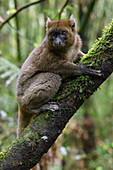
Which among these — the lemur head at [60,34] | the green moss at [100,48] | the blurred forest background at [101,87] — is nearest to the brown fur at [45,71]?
the lemur head at [60,34]

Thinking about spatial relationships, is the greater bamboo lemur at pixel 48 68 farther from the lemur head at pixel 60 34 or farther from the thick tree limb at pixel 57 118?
the thick tree limb at pixel 57 118

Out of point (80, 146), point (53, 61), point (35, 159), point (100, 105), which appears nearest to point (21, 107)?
point (53, 61)

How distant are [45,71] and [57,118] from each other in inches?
52.6

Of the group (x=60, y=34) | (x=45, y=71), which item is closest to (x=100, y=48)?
(x=60, y=34)

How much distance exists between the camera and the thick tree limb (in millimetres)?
2727

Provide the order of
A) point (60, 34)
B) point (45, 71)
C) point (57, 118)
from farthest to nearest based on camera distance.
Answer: point (45, 71)
point (60, 34)
point (57, 118)

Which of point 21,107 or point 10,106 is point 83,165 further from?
point 21,107

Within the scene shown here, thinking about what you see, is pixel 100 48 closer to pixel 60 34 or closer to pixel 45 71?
pixel 60 34

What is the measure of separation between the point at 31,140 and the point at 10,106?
5223 mm

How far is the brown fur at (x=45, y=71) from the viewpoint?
363 centimetres

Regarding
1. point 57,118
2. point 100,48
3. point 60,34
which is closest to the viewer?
point 57,118

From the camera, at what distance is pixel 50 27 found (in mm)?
3848

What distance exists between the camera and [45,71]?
399 centimetres

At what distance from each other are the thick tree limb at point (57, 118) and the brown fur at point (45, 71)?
1.33ft
